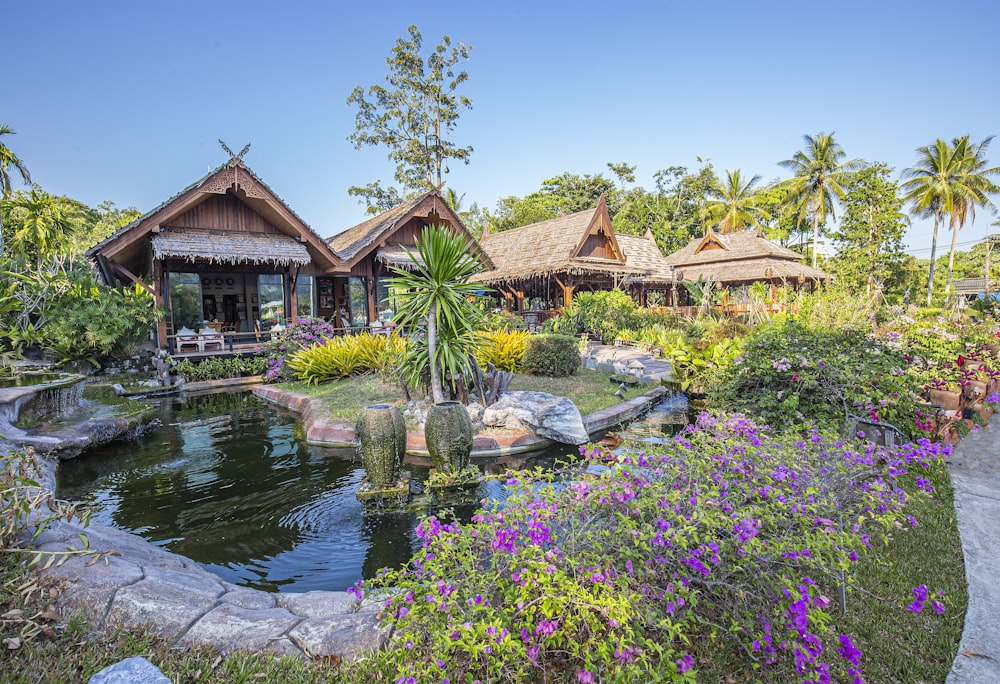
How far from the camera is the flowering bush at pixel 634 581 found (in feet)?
6.38

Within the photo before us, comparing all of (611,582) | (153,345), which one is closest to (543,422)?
(611,582)

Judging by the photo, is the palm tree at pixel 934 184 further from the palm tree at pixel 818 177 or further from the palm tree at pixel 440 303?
the palm tree at pixel 440 303

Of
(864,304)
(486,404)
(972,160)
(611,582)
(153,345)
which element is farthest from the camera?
(972,160)

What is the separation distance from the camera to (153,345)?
13.3 meters

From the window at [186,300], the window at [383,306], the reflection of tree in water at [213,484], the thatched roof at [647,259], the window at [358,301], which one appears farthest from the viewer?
the thatched roof at [647,259]

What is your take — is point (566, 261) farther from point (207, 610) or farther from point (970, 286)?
point (970, 286)

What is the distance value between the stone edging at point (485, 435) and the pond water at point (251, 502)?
9.0 inches

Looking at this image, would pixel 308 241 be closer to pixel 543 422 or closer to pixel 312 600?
pixel 543 422

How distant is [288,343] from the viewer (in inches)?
476

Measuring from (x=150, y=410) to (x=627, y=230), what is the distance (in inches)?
1442

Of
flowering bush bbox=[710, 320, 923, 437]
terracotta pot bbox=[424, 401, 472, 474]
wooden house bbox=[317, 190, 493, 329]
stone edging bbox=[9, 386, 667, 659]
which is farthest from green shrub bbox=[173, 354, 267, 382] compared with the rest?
flowering bush bbox=[710, 320, 923, 437]

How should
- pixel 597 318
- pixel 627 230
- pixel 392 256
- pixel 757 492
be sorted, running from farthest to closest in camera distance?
pixel 627 230
pixel 597 318
pixel 392 256
pixel 757 492

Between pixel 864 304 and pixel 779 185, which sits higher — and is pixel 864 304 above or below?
below

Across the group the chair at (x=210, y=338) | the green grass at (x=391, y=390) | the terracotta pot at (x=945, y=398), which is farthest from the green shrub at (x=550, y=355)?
the chair at (x=210, y=338)
